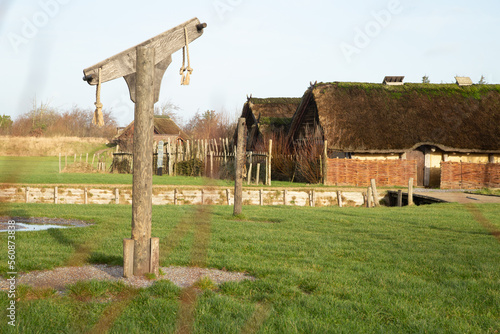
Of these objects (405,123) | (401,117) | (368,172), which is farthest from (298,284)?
(401,117)

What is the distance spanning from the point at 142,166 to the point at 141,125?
46 cm

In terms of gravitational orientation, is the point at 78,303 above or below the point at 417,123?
below

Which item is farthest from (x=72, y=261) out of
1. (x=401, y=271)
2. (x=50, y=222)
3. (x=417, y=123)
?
(x=417, y=123)

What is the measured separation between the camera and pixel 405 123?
27688 mm

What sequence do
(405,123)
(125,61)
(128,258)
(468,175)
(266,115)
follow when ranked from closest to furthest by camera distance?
(128,258)
(125,61)
(468,175)
(405,123)
(266,115)

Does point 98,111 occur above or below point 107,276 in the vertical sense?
above

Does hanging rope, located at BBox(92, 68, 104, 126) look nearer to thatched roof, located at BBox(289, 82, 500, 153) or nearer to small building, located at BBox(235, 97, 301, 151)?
thatched roof, located at BBox(289, 82, 500, 153)

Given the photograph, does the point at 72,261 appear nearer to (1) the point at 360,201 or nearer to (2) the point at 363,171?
(1) the point at 360,201

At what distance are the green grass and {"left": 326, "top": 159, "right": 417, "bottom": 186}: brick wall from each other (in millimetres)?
14215

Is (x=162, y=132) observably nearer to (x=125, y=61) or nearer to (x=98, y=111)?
(x=98, y=111)

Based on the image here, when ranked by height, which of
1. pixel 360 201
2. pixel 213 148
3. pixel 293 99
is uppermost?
pixel 293 99

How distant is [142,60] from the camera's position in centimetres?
542

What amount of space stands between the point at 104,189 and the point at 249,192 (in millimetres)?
5647

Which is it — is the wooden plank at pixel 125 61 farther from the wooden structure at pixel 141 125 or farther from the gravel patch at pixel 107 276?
the gravel patch at pixel 107 276
